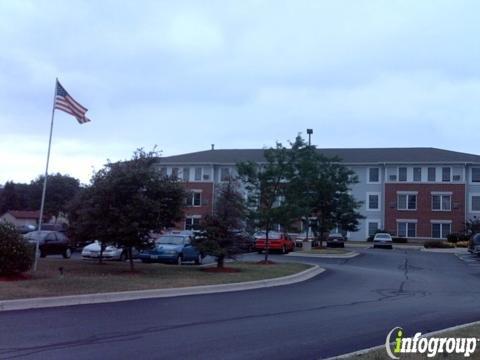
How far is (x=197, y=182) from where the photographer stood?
70.0m

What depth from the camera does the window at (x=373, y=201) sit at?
66900mm

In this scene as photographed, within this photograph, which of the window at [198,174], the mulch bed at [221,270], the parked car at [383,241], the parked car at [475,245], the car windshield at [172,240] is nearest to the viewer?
the mulch bed at [221,270]

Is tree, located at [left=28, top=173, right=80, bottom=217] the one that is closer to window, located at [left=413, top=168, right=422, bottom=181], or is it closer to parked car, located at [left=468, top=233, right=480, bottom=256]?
window, located at [left=413, top=168, right=422, bottom=181]

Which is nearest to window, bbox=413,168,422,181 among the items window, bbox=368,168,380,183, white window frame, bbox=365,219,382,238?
window, bbox=368,168,380,183

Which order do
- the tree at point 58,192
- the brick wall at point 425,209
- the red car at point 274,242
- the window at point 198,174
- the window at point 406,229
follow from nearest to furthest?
the red car at point 274,242, the brick wall at point 425,209, the window at point 406,229, the window at point 198,174, the tree at point 58,192

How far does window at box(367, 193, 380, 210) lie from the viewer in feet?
219

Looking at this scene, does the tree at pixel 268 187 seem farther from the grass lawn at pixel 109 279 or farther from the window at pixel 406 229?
the window at pixel 406 229

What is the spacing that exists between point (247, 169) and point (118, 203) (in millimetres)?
10215

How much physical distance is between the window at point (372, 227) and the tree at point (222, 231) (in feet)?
148

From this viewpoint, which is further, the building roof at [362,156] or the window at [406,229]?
the window at [406,229]

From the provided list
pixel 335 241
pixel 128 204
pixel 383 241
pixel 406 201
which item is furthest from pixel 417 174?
pixel 128 204

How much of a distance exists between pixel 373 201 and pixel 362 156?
5.29 meters

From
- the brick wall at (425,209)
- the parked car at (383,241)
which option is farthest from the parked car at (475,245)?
the brick wall at (425,209)

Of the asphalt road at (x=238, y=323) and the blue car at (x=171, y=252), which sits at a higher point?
the blue car at (x=171, y=252)
